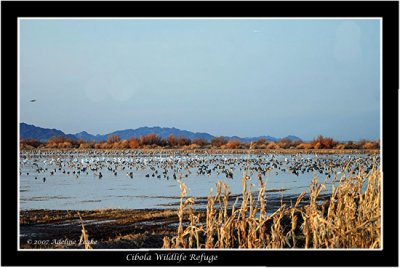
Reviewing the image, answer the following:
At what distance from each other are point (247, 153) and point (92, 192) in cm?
122

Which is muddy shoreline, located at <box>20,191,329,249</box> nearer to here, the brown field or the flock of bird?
the brown field

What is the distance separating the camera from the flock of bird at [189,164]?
5250 millimetres

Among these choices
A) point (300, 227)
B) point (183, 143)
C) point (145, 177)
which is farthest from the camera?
point (145, 177)

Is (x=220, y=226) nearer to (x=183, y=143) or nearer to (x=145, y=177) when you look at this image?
(x=183, y=143)

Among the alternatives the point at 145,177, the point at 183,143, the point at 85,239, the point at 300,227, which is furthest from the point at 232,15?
the point at 145,177

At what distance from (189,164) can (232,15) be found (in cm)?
171

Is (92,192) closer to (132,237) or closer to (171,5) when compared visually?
(132,237)

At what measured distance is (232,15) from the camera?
4250 millimetres

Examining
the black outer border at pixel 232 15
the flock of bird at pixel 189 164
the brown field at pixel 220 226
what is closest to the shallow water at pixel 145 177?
the flock of bird at pixel 189 164

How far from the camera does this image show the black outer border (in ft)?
13.8

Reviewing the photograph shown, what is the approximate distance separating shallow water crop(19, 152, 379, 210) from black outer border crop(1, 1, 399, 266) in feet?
1.30

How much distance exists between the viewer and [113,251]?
4211 millimetres

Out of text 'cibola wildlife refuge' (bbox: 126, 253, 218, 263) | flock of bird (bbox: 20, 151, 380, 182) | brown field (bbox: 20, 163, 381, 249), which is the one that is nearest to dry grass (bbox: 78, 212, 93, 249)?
brown field (bbox: 20, 163, 381, 249)

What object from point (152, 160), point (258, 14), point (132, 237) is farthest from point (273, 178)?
point (258, 14)
